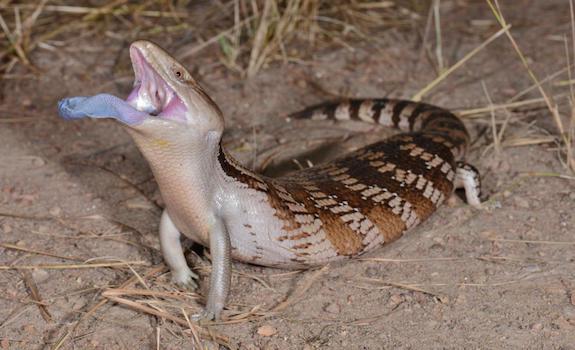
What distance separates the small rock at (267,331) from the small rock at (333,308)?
27 cm

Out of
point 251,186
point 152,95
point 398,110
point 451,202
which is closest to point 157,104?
point 152,95

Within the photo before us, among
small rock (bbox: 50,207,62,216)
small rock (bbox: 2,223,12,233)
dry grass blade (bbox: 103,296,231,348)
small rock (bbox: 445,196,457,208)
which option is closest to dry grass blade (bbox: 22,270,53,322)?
dry grass blade (bbox: 103,296,231,348)

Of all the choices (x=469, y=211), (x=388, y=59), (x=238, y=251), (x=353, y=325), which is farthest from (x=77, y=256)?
(x=388, y=59)

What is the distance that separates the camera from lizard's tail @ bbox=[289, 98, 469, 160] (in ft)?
15.8

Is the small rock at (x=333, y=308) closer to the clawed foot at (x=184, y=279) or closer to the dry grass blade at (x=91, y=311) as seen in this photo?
the clawed foot at (x=184, y=279)

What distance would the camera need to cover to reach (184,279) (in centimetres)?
390

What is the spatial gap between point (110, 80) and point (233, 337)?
120 inches

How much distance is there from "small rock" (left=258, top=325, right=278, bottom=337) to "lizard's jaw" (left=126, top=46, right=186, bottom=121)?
888 mm

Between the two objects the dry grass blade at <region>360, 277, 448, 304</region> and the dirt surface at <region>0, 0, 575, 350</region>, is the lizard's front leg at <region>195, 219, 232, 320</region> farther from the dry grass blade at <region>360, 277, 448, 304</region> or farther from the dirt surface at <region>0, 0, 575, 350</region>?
the dry grass blade at <region>360, 277, 448, 304</region>

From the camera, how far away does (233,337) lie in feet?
11.4

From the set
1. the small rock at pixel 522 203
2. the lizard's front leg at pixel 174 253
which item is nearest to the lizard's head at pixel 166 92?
the lizard's front leg at pixel 174 253

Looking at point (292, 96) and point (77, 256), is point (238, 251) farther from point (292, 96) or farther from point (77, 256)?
point (292, 96)

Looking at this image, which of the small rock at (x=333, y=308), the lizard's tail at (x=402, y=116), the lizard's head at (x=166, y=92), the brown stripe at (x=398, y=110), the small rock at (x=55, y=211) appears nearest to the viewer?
the lizard's head at (x=166, y=92)

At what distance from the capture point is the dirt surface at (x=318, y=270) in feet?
11.5
